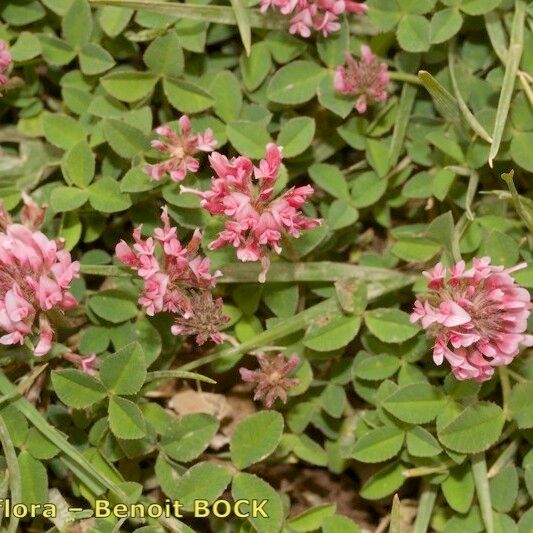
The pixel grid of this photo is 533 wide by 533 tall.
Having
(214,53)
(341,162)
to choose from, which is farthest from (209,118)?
(341,162)

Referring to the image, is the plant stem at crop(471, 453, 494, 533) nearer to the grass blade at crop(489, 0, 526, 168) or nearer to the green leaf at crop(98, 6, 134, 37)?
the grass blade at crop(489, 0, 526, 168)

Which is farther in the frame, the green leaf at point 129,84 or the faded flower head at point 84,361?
the green leaf at point 129,84

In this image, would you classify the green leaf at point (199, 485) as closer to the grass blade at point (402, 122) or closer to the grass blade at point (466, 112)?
the grass blade at point (402, 122)

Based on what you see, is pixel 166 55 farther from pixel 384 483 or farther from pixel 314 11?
pixel 384 483

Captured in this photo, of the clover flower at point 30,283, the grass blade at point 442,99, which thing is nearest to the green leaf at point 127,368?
the clover flower at point 30,283

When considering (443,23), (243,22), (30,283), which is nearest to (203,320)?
(30,283)

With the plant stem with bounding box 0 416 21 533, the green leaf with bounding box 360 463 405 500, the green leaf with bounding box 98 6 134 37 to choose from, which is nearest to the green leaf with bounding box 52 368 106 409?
the plant stem with bounding box 0 416 21 533

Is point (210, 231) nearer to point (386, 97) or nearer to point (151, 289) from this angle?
point (151, 289)
